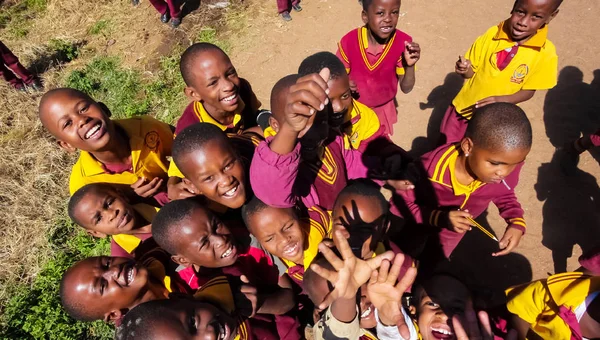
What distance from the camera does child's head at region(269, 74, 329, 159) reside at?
1969mm

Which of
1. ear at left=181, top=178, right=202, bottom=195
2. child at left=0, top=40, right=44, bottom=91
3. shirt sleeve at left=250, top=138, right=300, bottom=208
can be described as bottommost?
child at left=0, top=40, right=44, bottom=91

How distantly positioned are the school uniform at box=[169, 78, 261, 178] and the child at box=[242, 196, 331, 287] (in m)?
0.67

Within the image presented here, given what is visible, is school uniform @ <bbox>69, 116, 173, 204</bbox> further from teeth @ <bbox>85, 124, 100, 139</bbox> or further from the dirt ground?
the dirt ground

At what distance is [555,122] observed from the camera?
145 inches

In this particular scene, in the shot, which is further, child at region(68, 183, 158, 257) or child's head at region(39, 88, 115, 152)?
child's head at region(39, 88, 115, 152)

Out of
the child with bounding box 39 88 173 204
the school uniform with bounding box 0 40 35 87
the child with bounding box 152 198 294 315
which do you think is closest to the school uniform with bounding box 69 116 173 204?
the child with bounding box 39 88 173 204

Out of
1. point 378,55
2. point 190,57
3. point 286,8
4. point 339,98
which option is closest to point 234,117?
point 190,57

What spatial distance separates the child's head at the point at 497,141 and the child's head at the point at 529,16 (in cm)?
82

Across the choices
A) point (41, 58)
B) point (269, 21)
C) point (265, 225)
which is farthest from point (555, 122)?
point (41, 58)

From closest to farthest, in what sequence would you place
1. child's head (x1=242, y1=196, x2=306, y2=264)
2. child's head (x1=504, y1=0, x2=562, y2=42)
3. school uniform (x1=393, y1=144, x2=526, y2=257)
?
1. child's head (x1=242, y1=196, x2=306, y2=264)
2. school uniform (x1=393, y1=144, x2=526, y2=257)
3. child's head (x1=504, y1=0, x2=562, y2=42)

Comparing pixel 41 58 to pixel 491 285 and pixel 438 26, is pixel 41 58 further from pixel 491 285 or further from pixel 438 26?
pixel 491 285

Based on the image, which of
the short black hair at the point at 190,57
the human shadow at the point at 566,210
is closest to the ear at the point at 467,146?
the human shadow at the point at 566,210

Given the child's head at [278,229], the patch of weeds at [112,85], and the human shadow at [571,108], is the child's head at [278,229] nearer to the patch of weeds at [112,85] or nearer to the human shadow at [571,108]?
the human shadow at [571,108]

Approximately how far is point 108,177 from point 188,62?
2.93 feet
